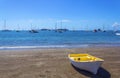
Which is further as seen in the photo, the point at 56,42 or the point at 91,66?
the point at 56,42

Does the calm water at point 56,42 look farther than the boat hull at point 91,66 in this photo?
Yes

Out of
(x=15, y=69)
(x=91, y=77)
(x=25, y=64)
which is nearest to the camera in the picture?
(x=91, y=77)

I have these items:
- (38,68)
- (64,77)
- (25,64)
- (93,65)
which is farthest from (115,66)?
(25,64)

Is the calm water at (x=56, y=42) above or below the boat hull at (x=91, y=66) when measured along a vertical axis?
below

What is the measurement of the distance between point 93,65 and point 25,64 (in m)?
5.82

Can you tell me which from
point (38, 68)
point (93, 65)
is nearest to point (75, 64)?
point (93, 65)

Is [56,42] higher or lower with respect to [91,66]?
lower

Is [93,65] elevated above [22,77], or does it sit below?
above

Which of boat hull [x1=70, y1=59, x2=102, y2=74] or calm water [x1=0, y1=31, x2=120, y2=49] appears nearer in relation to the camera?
boat hull [x1=70, y1=59, x2=102, y2=74]

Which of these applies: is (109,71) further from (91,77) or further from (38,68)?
(38,68)

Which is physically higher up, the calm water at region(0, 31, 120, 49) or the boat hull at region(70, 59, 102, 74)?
the boat hull at region(70, 59, 102, 74)

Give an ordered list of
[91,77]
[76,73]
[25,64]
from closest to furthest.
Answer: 1. [91,77]
2. [76,73]
3. [25,64]

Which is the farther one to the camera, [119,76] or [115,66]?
[115,66]

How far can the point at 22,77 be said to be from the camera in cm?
1220
